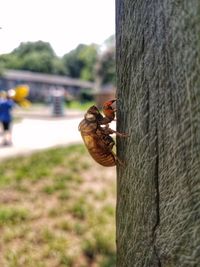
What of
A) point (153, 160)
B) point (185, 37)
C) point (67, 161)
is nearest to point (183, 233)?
point (153, 160)

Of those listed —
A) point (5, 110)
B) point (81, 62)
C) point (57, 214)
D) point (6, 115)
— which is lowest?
point (57, 214)

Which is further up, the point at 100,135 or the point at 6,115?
the point at 100,135

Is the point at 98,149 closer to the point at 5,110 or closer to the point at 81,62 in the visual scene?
the point at 5,110

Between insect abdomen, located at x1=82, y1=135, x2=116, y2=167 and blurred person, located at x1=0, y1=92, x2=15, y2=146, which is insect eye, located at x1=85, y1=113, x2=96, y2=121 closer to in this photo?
insect abdomen, located at x1=82, y1=135, x2=116, y2=167

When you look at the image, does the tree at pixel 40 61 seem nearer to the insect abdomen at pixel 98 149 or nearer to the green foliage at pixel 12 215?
the green foliage at pixel 12 215

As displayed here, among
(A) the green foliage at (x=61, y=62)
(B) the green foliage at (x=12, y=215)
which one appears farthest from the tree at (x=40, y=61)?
(B) the green foliage at (x=12, y=215)

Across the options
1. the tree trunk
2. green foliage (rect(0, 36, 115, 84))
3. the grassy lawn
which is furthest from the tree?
the tree trunk

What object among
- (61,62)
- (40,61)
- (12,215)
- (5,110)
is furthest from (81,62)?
(12,215)
